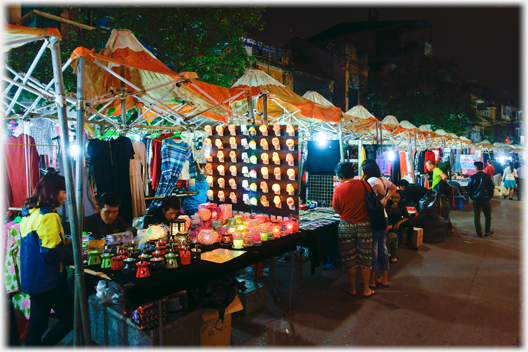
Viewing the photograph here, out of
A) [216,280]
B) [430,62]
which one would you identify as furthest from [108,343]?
[430,62]

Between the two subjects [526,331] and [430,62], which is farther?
[430,62]

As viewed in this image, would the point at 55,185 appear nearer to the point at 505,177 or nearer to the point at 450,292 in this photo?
the point at 450,292

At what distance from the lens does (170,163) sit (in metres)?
6.47

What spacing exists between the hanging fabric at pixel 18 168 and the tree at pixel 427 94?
2421 centimetres

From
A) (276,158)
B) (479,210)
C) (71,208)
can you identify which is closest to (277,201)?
(276,158)

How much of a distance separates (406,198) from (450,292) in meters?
4.04

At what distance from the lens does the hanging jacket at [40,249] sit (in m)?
2.99

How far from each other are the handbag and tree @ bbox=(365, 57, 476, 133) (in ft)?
70.6

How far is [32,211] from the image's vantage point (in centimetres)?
304

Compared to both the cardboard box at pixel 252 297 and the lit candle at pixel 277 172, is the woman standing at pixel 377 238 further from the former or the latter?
the cardboard box at pixel 252 297

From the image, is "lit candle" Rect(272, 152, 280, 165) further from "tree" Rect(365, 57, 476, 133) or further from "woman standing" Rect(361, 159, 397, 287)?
"tree" Rect(365, 57, 476, 133)

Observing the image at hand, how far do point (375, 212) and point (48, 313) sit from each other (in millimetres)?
4268

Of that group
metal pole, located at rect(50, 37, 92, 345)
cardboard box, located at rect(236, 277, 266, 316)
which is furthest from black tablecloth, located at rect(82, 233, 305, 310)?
cardboard box, located at rect(236, 277, 266, 316)

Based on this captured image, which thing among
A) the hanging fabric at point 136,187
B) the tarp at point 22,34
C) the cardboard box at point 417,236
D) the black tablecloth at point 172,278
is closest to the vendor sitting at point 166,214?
the hanging fabric at point 136,187
